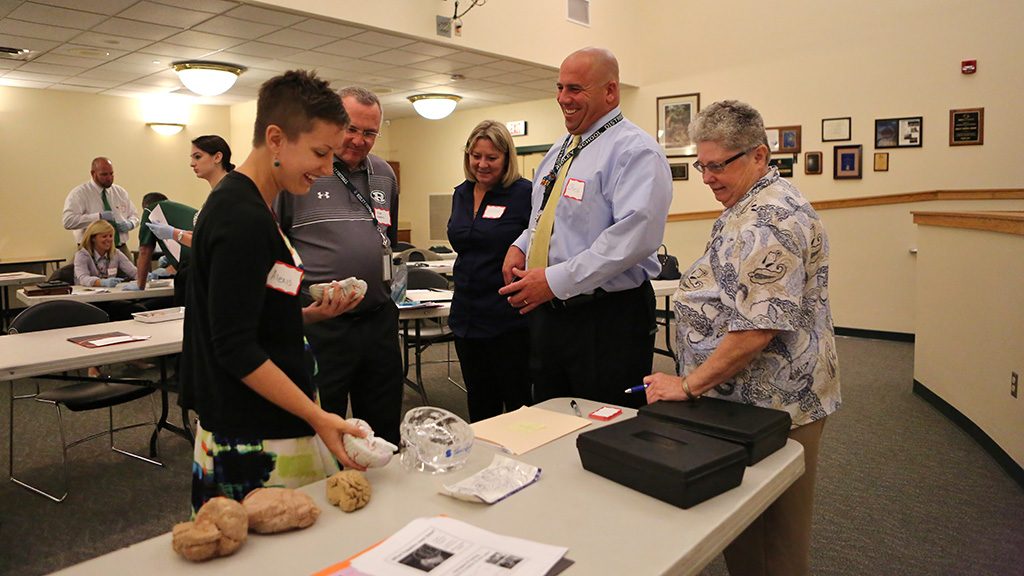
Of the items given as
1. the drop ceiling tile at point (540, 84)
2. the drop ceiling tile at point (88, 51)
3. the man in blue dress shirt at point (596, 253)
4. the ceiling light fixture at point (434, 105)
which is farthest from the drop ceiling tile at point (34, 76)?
the man in blue dress shirt at point (596, 253)

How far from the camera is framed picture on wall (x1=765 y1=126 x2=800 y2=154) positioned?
23.3 ft

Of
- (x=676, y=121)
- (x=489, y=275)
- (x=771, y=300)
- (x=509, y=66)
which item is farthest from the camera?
(x=676, y=121)

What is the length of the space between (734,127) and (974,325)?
305cm

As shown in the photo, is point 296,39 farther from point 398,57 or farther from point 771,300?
point 771,300

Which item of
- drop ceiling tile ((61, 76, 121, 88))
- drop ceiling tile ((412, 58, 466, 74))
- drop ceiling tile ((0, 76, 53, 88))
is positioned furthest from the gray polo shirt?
drop ceiling tile ((0, 76, 53, 88))

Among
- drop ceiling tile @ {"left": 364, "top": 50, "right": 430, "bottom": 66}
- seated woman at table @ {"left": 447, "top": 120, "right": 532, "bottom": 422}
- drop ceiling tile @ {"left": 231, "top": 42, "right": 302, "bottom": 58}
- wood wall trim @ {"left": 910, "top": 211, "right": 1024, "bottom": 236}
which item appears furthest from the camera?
drop ceiling tile @ {"left": 364, "top": 50, "right": 430, "bottom": 66}

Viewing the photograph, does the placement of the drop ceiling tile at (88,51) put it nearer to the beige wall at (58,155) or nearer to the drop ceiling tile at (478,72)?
the beige wall at (58,155)

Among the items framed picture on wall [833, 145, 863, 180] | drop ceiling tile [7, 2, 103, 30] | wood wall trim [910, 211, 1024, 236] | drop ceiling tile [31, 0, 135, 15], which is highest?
drop ceiling tile [7, 2, 103, 30]

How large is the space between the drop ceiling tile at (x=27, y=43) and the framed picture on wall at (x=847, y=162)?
7.62 metres

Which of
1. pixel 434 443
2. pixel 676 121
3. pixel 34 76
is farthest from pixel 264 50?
pixel 434 443

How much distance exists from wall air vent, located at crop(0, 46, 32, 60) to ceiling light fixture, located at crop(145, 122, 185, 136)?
9.48ft

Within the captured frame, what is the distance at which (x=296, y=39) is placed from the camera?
19.7 ft

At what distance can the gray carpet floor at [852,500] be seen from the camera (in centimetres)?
255

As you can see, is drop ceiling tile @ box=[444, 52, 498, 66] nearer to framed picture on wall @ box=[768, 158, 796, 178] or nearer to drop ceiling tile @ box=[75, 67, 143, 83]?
framed picture on wall @ box=[768, 158, 796, 178]
